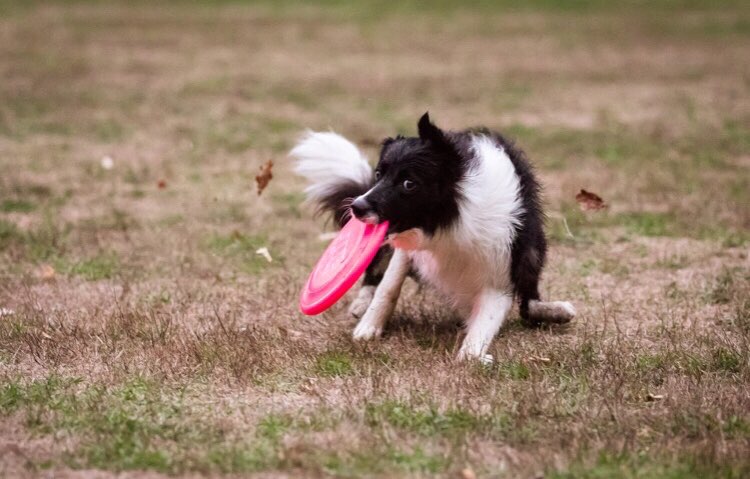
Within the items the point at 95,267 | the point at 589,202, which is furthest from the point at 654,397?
the point at 95,267

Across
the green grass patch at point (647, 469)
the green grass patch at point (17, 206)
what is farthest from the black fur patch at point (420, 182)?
the green grass patch at point (17, 206)

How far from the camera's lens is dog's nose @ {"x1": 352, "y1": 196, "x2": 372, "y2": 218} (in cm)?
511

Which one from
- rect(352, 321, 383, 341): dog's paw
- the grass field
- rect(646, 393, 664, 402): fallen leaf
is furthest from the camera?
rect(352, 321, 383, 341): dog's paw

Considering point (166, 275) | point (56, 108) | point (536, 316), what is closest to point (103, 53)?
point (56, 108)

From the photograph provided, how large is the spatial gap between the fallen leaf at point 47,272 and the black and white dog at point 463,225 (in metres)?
2.09

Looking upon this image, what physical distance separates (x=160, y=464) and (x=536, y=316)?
2.55 m

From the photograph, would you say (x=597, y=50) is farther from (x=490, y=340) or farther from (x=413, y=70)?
(x=490, y=340)

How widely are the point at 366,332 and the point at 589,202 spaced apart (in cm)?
296

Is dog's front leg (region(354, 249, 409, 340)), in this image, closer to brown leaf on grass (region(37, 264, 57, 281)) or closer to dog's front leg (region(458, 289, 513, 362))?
dog's front leg (region(458, 289, 513, 362))

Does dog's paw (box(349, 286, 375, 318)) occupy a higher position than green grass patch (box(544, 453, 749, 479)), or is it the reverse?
green grass patch (box(544, 453, 749, 479))

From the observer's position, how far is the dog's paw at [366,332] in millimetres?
5739

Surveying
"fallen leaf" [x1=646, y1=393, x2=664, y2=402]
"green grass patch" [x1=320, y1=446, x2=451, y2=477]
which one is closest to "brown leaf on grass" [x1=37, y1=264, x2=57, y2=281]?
"green grass patch" [x1=320, y1=446, x2=451, y2=477]

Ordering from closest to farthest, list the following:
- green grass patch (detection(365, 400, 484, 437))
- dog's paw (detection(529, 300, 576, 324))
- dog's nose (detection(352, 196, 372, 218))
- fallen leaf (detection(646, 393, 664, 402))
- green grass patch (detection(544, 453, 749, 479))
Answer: green grass patch (detection(544, 453, 749, 479))
green grass patch (detection(365, 400, 484, 437))
fallen leaf (detection(646, 393, 664, 402))
dog's nose (detection(352, 196, 372, 218))
dog's paw (detection(529, 300, 576, 324))

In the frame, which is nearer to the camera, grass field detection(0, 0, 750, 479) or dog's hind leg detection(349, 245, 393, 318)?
grass field detection(0, 0, 750, 479)
